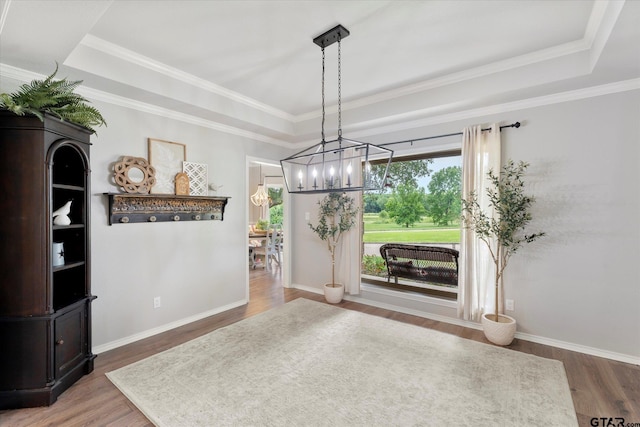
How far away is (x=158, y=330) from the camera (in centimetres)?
348

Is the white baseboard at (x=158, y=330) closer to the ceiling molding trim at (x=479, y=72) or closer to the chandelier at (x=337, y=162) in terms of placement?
the chandelier at (x=337, y=162)

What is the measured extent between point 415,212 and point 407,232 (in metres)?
0.33

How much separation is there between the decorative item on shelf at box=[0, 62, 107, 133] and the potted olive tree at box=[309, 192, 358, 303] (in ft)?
9.96

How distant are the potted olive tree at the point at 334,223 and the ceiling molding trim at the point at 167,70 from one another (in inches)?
63.3

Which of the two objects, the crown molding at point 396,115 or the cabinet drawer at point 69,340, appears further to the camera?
the crown molding at point 396,115

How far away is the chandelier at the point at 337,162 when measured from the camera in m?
2.34

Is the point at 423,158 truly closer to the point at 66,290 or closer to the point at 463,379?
the point at 463,379

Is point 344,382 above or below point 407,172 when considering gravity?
below

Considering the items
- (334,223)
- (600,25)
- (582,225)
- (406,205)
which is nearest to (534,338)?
(582,225)

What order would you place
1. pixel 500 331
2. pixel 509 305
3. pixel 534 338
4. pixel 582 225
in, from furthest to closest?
pixel 509 305
pixel 534 338
pixel 500 331
pixel 582 225

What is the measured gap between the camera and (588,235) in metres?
2.96

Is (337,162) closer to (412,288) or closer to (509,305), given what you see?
(412,288)

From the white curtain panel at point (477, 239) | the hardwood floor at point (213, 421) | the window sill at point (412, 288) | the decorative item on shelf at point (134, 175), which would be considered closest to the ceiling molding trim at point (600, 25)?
the white curtain panel at point (477, 239)

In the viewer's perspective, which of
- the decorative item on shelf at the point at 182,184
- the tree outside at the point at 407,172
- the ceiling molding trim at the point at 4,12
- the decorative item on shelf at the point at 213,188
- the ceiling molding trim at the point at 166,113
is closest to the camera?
the ceiling molding trim at the point at 4,12
